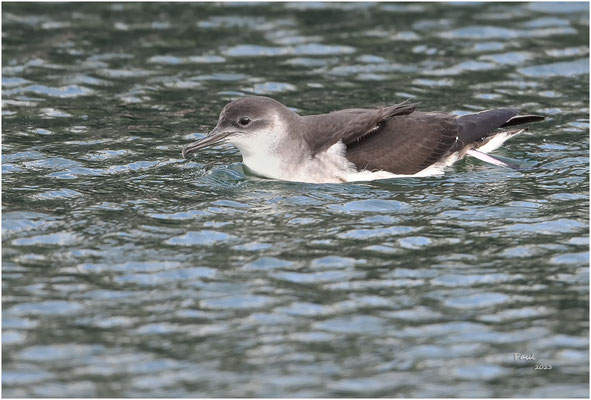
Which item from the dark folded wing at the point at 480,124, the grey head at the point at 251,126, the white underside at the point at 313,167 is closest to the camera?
Answer: the white underside at the point at 313,167

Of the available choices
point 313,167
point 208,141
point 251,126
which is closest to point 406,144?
point 313,167

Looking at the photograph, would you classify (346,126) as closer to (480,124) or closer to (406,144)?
(406,144)

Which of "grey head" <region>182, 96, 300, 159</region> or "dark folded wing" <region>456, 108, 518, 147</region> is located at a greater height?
"grey head" <region>182, 96, 300, 159</region>

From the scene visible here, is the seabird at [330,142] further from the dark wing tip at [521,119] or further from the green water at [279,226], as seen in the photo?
the dark wing tip at [521,119]

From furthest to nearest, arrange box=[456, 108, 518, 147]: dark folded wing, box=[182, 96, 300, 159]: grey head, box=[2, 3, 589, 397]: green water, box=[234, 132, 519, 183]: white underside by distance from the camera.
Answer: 1. box=[456, 108, 518, 147]: dark folded wing
2. box=[182, 96, 300, 159]: grey head
3. box=[234, 132, 519, 183]: white underside
4. box=[2, 3, 589, 397]: green water

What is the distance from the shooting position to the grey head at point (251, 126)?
1179cm

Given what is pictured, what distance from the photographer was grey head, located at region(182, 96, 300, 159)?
11.8 metres

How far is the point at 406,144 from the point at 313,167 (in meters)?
1.12

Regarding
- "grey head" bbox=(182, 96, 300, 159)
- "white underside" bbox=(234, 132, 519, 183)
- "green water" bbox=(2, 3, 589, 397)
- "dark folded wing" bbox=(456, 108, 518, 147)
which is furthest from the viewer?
"dark folded wing" bbox=(456, 108, 518, 147)

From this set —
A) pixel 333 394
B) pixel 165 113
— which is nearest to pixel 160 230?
pixel 333 394

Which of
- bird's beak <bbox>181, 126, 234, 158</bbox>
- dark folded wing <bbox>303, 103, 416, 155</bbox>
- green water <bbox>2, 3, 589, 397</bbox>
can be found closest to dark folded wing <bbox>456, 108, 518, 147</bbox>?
green water <bbox>2, 3, 589, 397</bbox>

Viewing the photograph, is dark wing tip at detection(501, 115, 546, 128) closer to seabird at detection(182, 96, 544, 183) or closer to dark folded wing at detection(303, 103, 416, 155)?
seabird at detection(182, 96, 544, 183)

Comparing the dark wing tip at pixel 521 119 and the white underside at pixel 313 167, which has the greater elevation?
the dark wing tip at pixel 521 119

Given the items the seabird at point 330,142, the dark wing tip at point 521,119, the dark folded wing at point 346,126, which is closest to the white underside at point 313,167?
the seabird at point 330,142
